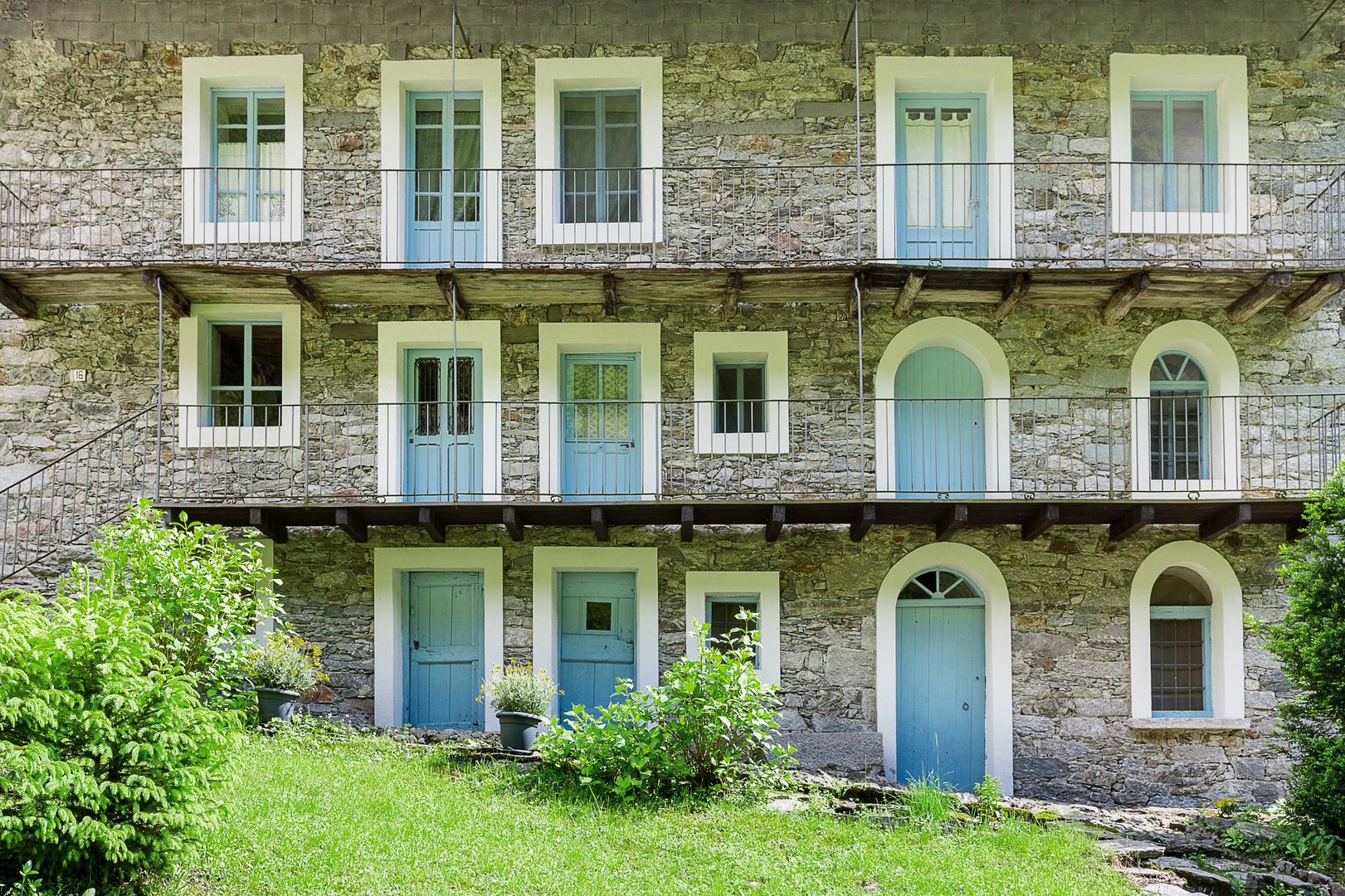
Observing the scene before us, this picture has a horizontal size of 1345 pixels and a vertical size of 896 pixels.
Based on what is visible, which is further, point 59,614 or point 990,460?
point 990,460

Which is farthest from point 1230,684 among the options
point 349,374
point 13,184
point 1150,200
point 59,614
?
point 13,184

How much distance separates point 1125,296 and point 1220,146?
87.9 inches

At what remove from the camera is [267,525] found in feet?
35.2

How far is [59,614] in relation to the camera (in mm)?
6043

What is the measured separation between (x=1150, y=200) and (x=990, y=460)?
3.24 metres

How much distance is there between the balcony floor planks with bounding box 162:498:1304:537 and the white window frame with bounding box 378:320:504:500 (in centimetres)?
54

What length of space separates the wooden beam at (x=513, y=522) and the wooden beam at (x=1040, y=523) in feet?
16.2

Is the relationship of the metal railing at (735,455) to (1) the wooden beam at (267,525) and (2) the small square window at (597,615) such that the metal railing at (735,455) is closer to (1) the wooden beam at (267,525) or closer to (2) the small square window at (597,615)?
(1) the wooden beam at (267,525)

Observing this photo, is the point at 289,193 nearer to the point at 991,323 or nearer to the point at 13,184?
the point at 13,184

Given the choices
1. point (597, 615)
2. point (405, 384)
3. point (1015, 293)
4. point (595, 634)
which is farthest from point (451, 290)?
point (1015, 293)

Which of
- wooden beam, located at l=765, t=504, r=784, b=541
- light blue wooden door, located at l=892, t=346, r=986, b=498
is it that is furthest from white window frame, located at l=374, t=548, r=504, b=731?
light blue wooden door, located at l=892, t=346, r=986, b=498

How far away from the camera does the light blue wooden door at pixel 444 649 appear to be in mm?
11352

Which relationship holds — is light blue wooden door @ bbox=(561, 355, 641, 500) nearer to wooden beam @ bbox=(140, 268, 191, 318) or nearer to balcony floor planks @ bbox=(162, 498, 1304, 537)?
balcony floor planks @ bbox=(162, 498, 1304, 537)

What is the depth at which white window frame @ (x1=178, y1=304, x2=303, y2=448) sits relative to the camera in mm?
11273
